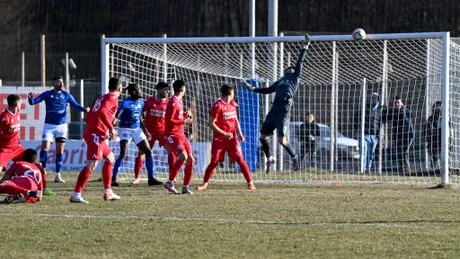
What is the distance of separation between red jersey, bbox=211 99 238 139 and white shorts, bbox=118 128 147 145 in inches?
74.1

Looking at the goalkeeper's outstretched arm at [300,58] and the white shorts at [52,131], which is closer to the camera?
the goalkeeper's outstretched arm at [300,58]

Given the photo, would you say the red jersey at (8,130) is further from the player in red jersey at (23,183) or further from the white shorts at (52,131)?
the white shorts at (52,131)

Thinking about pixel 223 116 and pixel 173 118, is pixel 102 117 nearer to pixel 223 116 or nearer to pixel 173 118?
pixel 173 118

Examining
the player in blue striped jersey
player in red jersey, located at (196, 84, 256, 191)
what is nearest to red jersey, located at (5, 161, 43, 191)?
player in red jersey, located at (196, 84, 256, 191)

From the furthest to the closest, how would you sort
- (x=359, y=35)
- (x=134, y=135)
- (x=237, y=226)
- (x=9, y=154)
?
(x=134, y=135) < (x=359, y=35) < (x=9, y=154) < (x=237, y=226)

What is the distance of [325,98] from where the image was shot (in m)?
23.3

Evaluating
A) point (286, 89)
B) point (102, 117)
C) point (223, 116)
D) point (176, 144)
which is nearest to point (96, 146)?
point (102, 117)

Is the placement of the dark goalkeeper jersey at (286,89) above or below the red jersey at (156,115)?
above

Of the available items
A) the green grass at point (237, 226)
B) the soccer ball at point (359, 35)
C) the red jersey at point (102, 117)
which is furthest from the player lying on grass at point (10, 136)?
the soccer ball at point (359, 35)

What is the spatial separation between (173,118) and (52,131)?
12.5 ft

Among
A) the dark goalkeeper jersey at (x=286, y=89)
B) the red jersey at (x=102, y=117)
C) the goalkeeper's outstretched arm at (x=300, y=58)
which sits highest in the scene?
the goalkeeper's outstretched arm at (x=300, y=58)

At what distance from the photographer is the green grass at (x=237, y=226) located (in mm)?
8797

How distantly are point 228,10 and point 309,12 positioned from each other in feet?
12.6

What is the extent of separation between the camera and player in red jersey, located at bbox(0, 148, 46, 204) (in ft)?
43.8
